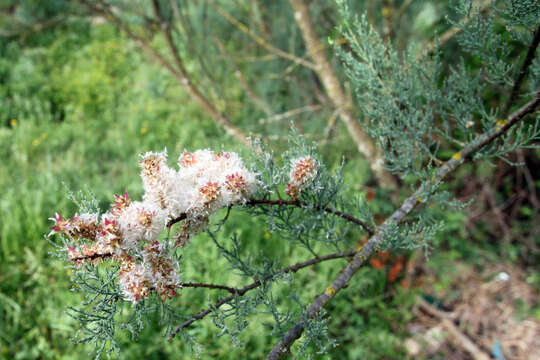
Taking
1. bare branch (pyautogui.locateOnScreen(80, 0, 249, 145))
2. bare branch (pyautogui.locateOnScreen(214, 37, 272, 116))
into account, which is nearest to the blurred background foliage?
bare branch (pyautogui.locateOnScreen(214, 37, 272, 116))

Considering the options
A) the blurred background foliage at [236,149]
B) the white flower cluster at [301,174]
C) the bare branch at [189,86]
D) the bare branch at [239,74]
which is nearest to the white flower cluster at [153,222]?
the white flower cluster at [301,174]

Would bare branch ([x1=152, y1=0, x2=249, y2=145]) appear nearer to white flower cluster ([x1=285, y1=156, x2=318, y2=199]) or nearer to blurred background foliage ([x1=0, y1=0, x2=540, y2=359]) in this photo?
blurred background foliage ([x1=0, y1=0, x2=540, y2=359])

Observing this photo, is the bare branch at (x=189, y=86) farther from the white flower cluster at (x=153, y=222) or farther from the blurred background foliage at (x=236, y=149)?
the white flower cluster at (x=153, y=222)

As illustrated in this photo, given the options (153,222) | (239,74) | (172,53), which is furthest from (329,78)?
(153,222)

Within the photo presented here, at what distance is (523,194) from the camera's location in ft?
9.71

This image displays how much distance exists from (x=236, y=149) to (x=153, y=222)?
318 mm

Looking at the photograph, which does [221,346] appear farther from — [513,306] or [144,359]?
[513,306]

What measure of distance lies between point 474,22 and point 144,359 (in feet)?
6.98

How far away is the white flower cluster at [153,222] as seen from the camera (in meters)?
0.67

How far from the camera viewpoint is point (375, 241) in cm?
94

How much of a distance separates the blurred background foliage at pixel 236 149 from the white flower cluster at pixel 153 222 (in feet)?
A: 1.14

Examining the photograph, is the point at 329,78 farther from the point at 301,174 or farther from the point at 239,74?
the point at 301,174

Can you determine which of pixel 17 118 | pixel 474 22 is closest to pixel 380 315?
pixel 474 22

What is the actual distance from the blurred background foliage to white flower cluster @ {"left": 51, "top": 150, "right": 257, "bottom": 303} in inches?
13.7
